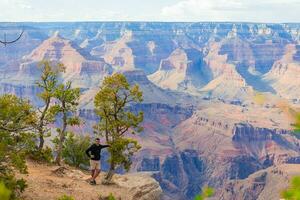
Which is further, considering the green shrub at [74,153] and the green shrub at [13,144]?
the green shrub at [74,153]

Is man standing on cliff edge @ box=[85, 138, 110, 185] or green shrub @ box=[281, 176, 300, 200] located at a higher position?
green shrub @ box=[281, 176, 300, 200]

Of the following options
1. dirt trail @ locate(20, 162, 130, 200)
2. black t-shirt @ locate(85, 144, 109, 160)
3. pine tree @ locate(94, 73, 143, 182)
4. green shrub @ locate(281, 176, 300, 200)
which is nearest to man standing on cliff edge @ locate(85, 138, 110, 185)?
black t-shirt @ locate(85, 144, 109, 160)

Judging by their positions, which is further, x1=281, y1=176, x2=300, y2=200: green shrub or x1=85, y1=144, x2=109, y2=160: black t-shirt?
x1=85, y1=144, x2=109, y2=160: black t-shirt

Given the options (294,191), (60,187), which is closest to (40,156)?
(60,187)

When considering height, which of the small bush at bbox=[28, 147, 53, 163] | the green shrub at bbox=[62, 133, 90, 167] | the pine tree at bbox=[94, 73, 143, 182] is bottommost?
the green shrub at bbox=[62, 133, 90, 167]

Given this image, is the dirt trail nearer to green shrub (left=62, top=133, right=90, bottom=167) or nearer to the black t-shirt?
the black t-shirt

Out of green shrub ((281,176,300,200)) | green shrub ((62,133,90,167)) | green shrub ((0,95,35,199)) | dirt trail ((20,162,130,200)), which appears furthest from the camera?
green shrub ((62,133,90,167))

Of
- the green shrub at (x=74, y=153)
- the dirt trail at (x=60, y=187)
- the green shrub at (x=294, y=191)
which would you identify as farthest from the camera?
the green shrub at (x=74, y=153)

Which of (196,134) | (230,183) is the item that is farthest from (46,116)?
(196,134)

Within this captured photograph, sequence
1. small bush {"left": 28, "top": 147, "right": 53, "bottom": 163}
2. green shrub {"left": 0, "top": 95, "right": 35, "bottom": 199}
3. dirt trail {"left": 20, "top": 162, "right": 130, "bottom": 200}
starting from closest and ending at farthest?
1. green shrub {"left": 0, "top": 95, "right": 35, "bottom": 199}
2. dirt trail {"left": 20, "top": 162, "right": 130, "bottom": 200}
3. small bush {"left": 28, "top": 147, "right": 53, "bottom": 163}

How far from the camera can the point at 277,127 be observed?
19312 cm

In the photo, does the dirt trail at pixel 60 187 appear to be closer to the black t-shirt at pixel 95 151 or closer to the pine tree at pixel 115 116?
the pine tree at pixel 115 116

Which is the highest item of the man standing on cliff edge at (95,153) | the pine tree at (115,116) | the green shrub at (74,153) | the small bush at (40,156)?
the pine tree at (115,116)

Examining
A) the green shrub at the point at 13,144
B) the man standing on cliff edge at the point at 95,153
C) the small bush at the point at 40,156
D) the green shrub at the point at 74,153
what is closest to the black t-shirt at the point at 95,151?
the man standing on cliff edge at the point at 95,153
